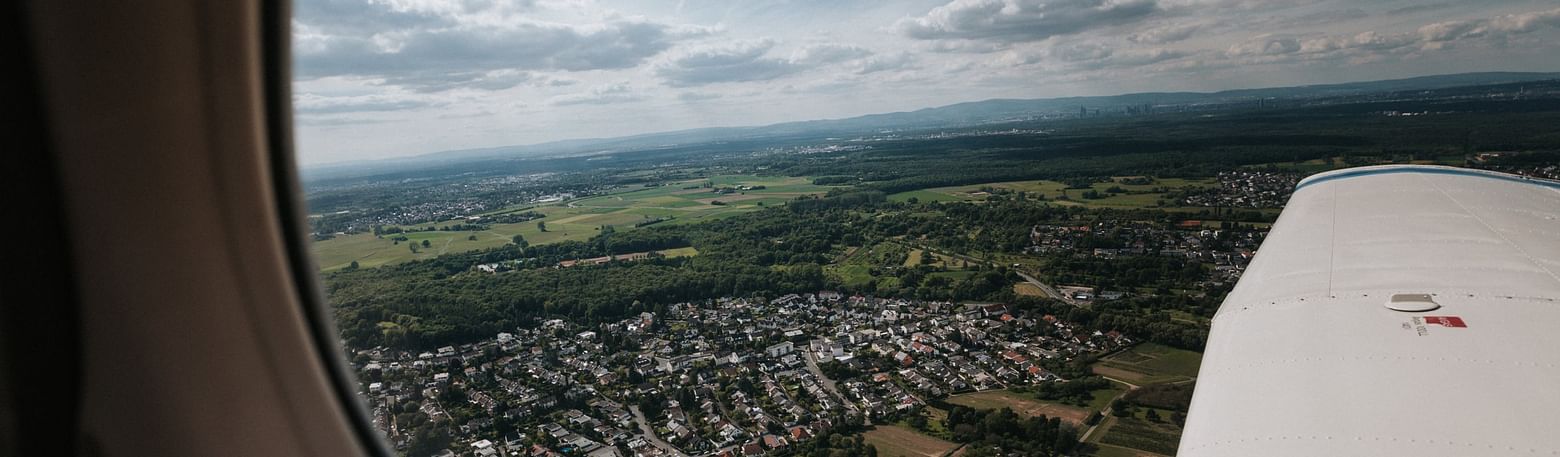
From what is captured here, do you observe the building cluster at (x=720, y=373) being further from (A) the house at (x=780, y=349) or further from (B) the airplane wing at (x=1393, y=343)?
(B) the airplane wing at (x=1393, y=343)

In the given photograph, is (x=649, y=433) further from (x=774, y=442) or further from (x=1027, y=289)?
(x=1027, y=289)

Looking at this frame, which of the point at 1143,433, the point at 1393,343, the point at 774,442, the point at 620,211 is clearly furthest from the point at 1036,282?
the point at 620,211

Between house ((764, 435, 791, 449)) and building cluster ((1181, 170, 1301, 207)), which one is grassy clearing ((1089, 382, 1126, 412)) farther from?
building cluster ((1181, 170, 1301, 207))

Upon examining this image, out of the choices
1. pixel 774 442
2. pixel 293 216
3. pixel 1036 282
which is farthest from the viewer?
pixel 1036 282

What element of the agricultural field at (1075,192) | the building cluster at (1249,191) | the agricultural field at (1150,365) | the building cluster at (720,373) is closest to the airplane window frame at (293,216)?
the building cluster at (720,373)

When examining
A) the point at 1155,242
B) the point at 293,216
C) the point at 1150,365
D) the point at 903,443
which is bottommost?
the point at 903,443

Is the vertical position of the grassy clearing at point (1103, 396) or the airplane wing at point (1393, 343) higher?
the airplane wing at point (1393, 343)

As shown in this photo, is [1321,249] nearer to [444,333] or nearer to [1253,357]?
[1253,357]

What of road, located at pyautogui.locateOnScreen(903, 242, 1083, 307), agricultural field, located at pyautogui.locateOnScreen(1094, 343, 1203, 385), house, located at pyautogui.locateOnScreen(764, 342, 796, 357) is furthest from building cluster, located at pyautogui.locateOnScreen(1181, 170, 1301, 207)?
house, located at pyautogui.locateOnScreen(764, 342, 796, 357)
